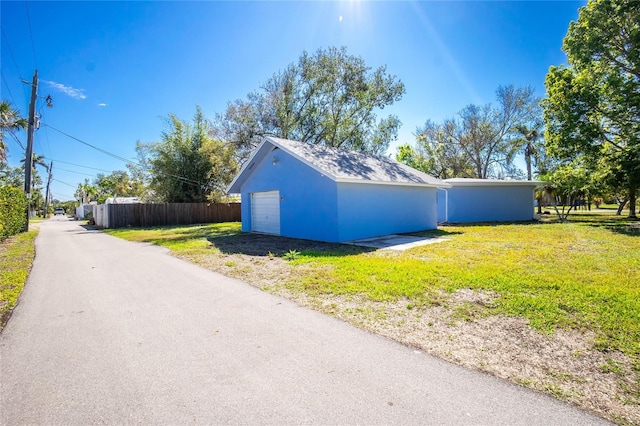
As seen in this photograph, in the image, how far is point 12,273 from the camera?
658 cm

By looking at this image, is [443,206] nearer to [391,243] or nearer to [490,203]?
[490,203]

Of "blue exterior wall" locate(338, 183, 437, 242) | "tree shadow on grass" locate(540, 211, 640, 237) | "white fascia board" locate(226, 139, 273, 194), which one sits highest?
"white fascia board" locate(226, 139, 273, 194)

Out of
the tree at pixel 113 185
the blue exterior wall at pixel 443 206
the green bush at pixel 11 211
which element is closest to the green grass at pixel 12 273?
the green bush at pixel 11 211

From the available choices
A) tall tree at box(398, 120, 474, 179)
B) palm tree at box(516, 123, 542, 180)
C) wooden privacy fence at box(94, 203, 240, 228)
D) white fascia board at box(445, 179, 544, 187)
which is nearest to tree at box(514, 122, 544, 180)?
palm tree at box(516, 123, 542, 180)

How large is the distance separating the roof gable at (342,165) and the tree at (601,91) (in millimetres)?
7326

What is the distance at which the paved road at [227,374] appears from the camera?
2.09 meters

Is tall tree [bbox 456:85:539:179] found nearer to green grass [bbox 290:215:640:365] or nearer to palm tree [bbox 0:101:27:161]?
green grass [bbox 290:215:640:365]

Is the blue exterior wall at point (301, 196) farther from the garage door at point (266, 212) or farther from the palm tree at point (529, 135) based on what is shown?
the palm tree at point (529, 135)

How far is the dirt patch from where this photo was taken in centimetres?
229

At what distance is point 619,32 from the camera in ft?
44.5

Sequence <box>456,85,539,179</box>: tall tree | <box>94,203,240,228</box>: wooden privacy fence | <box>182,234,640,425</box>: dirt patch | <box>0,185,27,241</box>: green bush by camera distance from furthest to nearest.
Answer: <box>456,85,539,179</box>: tall tree, <box>94,203,240,228</box>: wooden privacy fence, <box>0,185,27,241</box>: green bush, <box>182,234,640,425</box>: dirt patch

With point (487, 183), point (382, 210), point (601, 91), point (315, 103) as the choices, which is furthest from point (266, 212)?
point (601, 91)

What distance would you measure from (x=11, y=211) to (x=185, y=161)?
11744 millimetres

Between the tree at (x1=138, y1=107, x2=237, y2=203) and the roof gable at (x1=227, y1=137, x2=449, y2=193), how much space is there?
10238 mm
